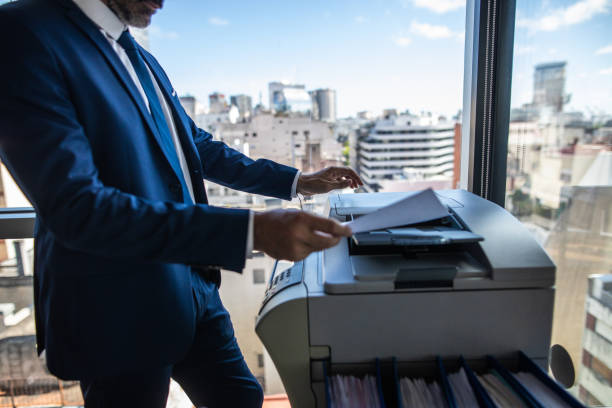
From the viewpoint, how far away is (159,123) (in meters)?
0.76

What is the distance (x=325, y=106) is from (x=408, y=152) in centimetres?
51

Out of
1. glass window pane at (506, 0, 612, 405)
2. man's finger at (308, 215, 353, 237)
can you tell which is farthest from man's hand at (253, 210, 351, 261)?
glass window pane at (506, 0, 612, 405)

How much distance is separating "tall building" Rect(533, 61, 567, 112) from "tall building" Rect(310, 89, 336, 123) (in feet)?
2.92

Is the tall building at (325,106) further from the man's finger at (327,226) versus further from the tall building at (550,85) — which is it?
the man's finger at (327,226)

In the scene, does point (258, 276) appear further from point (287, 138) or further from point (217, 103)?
point (217, 103)

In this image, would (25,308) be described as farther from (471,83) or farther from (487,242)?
(471,83)

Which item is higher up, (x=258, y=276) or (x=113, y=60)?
(x=113, y=60)

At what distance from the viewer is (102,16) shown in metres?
0.71

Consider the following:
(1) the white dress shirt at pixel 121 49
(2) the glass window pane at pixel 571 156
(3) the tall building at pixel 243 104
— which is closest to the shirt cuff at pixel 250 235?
(1) the white dress shirt at pixel 121 49

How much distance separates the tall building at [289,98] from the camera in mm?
1833

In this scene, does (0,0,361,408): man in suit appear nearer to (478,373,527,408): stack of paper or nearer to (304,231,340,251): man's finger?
(304,231,340,251): man's finger

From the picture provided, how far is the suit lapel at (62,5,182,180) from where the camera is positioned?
665mm

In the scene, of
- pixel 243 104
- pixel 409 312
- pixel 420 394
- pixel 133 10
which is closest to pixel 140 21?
pixel 133 10

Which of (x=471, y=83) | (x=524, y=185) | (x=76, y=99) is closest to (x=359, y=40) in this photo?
(x=471, y=83)
